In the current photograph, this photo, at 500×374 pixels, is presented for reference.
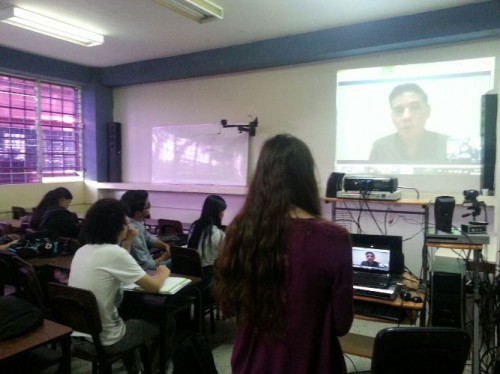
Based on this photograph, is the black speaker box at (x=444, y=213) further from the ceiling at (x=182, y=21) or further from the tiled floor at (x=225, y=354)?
the ceiling at (x=182, y=21)

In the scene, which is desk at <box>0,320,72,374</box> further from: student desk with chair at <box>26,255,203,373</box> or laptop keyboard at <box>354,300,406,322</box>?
laptop keyboard at <box>354,300,406,322</box>

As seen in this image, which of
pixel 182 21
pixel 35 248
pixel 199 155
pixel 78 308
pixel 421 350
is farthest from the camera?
pixel 199 155

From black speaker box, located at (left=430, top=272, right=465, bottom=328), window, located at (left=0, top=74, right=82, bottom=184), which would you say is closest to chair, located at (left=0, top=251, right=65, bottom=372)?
black speaker box, located at (left=430, top=272, right=465, bottom=328)

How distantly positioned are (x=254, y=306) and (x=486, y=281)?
2116mm

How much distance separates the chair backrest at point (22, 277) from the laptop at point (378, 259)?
1.89 m

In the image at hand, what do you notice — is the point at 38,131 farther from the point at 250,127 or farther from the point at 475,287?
the point at 475,287

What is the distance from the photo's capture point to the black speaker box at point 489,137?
3434 millimetres

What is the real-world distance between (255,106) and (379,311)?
3473 mm

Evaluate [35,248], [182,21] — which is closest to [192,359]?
[35,248]

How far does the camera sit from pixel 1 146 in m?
5.35

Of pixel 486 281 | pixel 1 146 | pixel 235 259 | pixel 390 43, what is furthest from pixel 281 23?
pixel 1 146

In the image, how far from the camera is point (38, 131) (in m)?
5.79

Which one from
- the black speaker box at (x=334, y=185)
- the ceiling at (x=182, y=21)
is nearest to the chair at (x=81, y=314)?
the black speaker box at (x=334, y=185)

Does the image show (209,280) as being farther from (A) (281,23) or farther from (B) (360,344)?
(A) (281,23)
